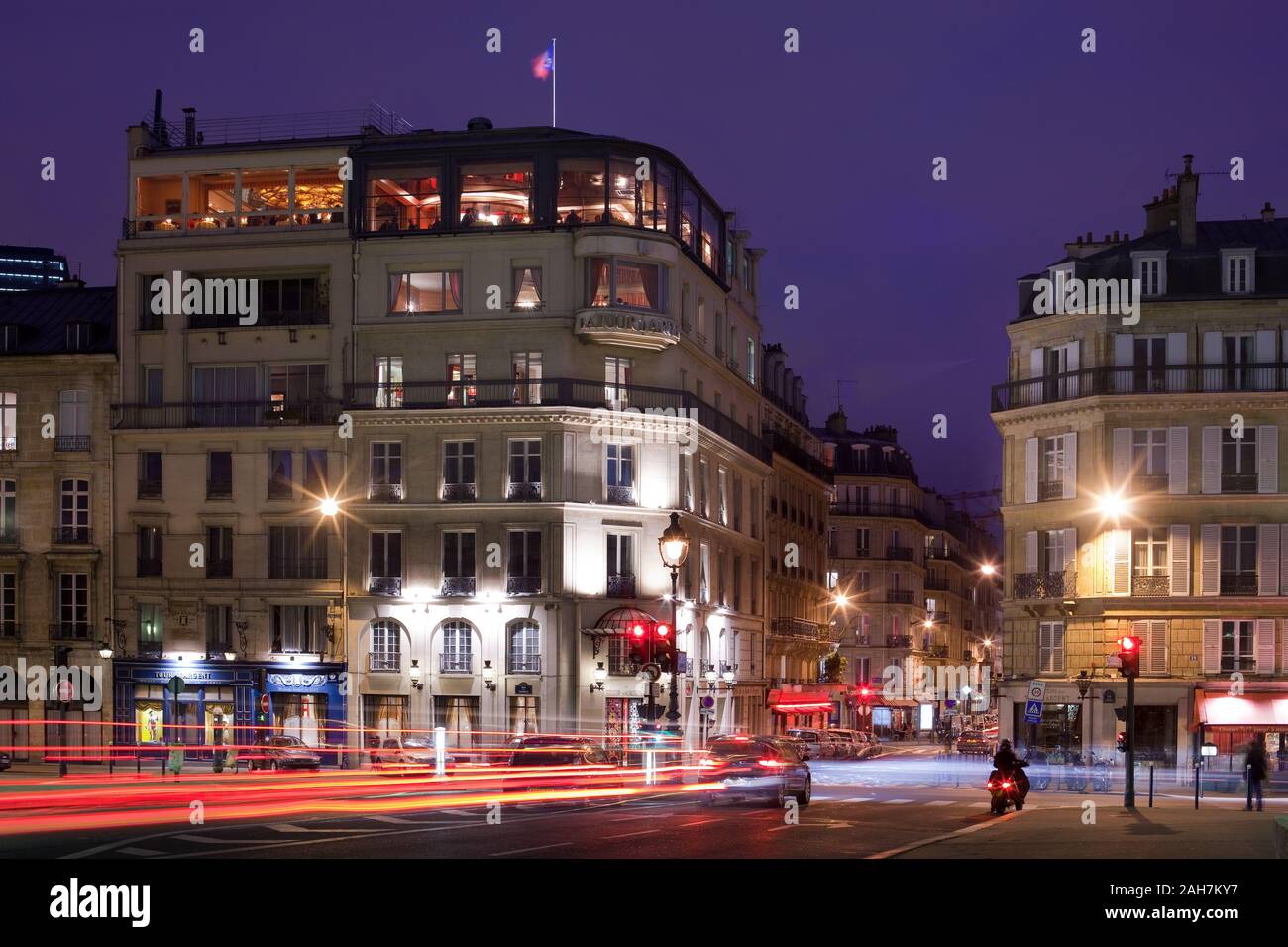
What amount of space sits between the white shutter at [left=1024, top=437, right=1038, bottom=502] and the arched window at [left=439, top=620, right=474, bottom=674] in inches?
818

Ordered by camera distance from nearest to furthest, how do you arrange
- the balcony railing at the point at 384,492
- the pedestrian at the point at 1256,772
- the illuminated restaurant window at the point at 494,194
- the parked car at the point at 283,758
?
the pedestrian at the point at 1256,772
the parked car at the point at 283,758
the balcony railing at the point at 384,492
the illuminated restaurant window at the point at 494,194

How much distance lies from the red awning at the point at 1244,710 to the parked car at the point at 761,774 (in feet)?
86.4

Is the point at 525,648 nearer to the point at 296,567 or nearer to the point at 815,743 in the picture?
the point at 296,567

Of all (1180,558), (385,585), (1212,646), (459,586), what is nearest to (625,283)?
(459,586)

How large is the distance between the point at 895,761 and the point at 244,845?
4895cm

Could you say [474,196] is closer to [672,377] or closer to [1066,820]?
[672,377]

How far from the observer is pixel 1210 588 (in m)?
57.5

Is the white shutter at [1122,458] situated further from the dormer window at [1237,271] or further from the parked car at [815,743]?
the parked car at [815,743]

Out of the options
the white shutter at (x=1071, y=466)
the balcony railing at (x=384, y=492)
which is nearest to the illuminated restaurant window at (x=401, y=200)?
the balcony railing at (x=384, y=492)

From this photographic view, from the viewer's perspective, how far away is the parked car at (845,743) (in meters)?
71.7

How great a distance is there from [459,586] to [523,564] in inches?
99.4

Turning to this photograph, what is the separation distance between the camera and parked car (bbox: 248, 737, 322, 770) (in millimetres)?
52562
